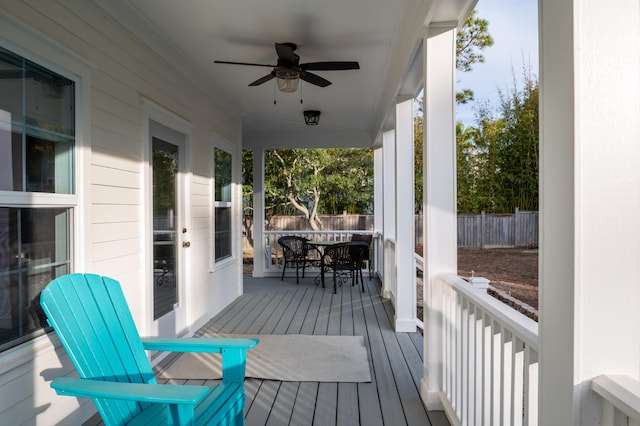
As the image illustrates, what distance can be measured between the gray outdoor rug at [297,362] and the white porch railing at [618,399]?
2.22 m

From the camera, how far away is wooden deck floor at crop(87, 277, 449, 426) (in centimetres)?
249

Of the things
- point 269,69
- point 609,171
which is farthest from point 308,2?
point 609,171

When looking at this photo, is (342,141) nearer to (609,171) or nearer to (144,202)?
(144,202)

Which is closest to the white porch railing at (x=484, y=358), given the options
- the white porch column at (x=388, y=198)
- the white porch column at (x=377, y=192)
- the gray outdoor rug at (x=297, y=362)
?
the gray outdoor rug at (x=297, y=362)

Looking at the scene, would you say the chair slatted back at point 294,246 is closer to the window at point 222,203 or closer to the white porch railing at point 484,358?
the window at point 222,203

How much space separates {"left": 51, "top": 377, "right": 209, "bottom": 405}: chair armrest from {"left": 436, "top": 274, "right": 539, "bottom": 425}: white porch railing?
112 centimetres

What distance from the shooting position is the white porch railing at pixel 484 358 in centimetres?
136

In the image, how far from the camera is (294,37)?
11.2ft

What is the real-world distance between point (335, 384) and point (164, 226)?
6.63ft

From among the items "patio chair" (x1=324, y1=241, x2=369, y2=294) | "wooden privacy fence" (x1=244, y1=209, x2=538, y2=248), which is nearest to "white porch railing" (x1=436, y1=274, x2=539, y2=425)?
"wooden privacy fence" (x1=244, y1=209, x2=538, y2=248)

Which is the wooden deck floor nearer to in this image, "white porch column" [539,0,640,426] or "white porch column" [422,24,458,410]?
"white porch column" [422,24,458,410]

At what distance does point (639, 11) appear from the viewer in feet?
3.05

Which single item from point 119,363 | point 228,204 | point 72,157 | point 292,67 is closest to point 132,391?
point 119,363

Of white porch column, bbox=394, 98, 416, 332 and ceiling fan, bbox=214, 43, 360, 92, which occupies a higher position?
ceiling fan, bbox=214, 43, 360, 92
